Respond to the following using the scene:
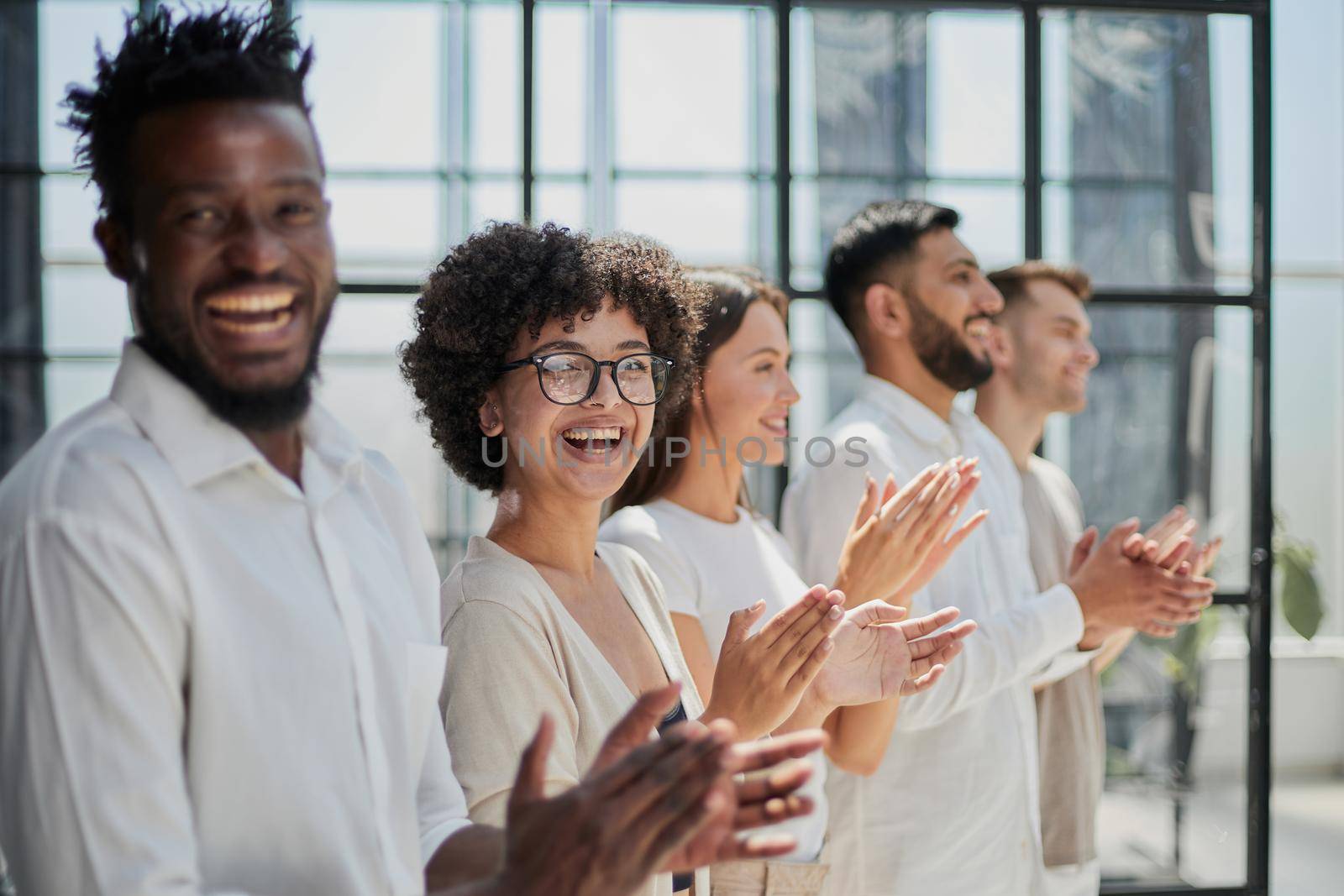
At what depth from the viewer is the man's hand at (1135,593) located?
2725 mm

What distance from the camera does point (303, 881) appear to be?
1.14 meters

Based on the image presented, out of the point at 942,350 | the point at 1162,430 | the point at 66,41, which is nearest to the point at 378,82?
the point at 66,41

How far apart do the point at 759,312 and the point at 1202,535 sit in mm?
1702

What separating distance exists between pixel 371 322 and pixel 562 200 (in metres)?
0.62

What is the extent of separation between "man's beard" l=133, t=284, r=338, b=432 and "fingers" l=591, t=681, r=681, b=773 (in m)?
0.45

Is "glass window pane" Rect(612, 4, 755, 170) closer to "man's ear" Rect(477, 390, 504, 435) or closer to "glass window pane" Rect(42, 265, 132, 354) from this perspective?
"glass window pane" Rect(42, 265, 132, 354)

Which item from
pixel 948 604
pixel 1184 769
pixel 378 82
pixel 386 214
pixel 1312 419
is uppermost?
pixel 378 82

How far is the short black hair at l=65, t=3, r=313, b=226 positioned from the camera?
117 centimetres

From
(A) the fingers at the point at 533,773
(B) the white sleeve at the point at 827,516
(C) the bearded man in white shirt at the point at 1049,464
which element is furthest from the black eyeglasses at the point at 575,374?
(C) the bearded man in white shirt at the point at 1049,464

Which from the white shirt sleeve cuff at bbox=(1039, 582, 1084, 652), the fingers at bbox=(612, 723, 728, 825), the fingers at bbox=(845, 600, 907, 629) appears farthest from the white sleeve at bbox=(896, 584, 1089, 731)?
the fingers at bbox=(612, 723, 728, 825)

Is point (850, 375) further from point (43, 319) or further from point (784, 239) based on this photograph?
point (43, 319)

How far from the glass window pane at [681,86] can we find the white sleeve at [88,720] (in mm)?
2463

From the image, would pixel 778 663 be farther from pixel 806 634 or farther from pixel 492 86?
pixel 492 86

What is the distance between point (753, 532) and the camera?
8.06ft
